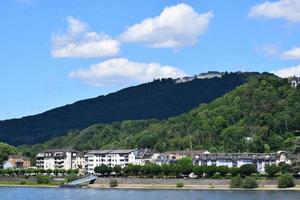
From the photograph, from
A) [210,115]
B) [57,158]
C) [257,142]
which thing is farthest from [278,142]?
[57,158]

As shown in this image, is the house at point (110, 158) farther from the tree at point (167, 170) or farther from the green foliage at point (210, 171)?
the green foliage at point (210, 171)

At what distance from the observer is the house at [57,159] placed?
147 metres

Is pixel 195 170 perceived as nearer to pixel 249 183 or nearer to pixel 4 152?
pixel 249 183

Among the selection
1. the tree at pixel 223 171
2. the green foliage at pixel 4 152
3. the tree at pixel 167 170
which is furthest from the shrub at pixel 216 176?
the green foliage at pixel 4 152

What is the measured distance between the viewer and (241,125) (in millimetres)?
135250

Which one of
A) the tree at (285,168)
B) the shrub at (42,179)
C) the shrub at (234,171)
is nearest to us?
the tree at (285,168)

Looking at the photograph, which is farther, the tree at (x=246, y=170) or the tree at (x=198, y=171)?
the tree at (x=198, y=171)

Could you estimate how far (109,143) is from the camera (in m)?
175

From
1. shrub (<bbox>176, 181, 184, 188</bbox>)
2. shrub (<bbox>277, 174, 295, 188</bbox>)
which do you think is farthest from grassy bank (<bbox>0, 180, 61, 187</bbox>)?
shrub (<bbox>277, 174, 295, 188</bbox>)

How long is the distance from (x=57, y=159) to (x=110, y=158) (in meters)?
15.7

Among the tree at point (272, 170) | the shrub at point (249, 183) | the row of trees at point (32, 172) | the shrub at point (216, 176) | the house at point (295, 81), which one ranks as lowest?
the shrub at point (249, 183)

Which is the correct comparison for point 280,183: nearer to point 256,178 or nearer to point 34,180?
point 256,178

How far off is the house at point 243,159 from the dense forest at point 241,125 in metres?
2.87

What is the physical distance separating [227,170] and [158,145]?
50300 mm
